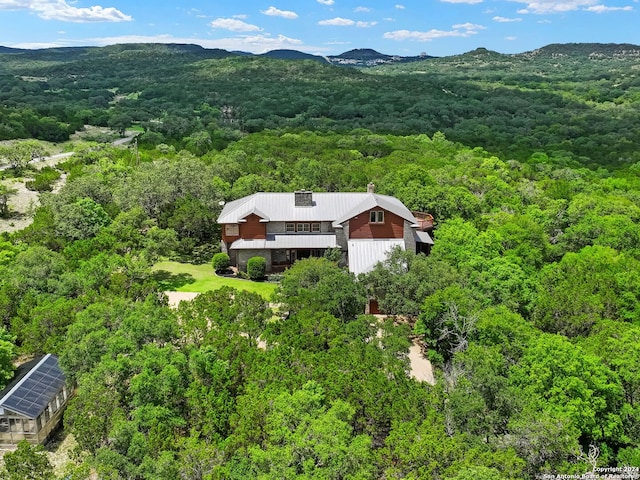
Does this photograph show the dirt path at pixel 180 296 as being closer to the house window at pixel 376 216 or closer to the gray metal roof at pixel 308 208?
the gray metal roof at pixel 308 208

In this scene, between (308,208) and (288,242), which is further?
(308,208)

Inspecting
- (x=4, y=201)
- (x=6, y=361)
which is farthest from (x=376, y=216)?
(x=4, y=201)

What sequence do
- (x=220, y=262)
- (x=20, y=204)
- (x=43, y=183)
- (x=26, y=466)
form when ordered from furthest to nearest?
(x=43, y=183)
(x=20, y=204)
(x=220, y=262)
(x=26, y=466)

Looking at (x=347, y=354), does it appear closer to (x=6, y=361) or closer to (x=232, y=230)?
Result: (x=6, y=361)

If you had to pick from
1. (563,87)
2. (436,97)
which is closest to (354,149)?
(436,97)

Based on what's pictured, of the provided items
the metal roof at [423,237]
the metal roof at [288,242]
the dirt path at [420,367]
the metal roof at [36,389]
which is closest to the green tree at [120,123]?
the metal roof at [288,242]

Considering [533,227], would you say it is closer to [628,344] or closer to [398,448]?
[628,344]
